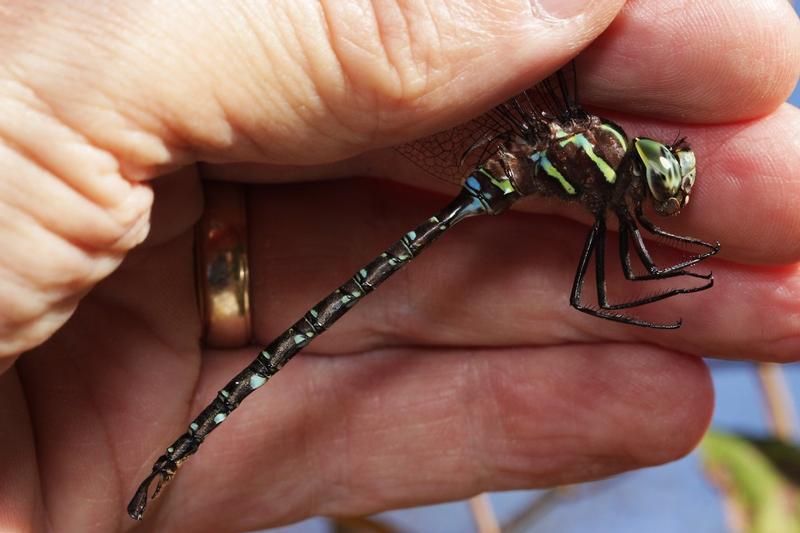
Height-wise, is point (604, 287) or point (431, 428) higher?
point (604, 287)

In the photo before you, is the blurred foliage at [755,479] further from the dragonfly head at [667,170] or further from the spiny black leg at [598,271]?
the dragonfly head at [667,170]

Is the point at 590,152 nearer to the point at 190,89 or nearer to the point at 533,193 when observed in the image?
the point at 533,193

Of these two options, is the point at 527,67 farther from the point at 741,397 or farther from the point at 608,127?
the point at 741,397

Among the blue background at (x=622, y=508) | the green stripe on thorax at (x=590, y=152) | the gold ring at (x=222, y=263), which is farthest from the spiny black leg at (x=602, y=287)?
the blue background at (x=622, y=508)

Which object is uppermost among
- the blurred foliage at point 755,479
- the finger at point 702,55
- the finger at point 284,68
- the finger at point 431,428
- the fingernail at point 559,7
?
the finger at point 284,68

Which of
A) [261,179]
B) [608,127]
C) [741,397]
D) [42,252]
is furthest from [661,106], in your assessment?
[741,397]

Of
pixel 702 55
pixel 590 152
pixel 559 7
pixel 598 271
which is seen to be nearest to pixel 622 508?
pixel 598 271
